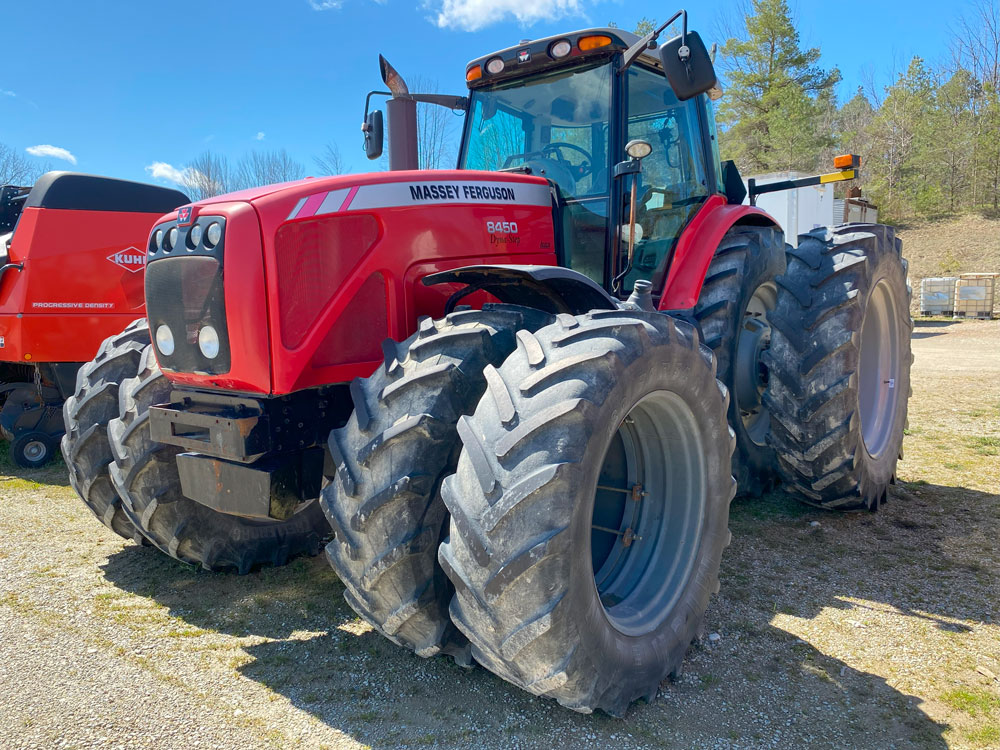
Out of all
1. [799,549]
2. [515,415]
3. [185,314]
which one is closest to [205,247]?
[185,314]

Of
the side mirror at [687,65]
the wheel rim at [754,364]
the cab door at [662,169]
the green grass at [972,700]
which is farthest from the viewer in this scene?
the wheel rim at [754,364]

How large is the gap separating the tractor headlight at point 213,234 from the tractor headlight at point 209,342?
301mm

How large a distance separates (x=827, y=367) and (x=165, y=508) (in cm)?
337

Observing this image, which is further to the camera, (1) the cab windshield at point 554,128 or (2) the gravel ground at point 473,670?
(1) the cab windshield at point 554,128

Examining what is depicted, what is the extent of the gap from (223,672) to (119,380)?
1.59 meters

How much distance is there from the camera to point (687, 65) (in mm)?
3104

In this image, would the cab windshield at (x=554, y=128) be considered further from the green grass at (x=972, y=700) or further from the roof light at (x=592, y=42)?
the green grass at (x=972, y=700)

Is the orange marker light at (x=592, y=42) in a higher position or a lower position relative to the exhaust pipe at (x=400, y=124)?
higher

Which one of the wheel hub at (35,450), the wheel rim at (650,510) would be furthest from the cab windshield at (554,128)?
the wheel hub at (35,450)

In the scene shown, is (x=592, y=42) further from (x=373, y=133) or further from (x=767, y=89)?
(x=767, y=89)

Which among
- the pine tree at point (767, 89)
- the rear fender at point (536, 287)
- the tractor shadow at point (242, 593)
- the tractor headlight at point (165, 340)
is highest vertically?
the pine tree at point (767, 89)

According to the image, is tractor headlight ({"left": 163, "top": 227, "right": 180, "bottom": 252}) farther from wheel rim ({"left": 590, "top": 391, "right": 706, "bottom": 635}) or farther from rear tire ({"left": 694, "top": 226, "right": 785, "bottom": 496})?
rear tire ({"left": 694, "top": 226, "right": 785, "bottom": 496})

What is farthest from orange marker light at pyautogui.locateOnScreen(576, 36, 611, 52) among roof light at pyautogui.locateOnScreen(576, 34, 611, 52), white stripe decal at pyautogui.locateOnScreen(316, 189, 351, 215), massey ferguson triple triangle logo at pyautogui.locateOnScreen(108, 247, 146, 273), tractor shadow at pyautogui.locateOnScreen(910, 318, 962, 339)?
tractor shadow at pyautogui.locateOnScreen(910, 318, 962, 339)

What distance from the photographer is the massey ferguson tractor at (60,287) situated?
254 inches
